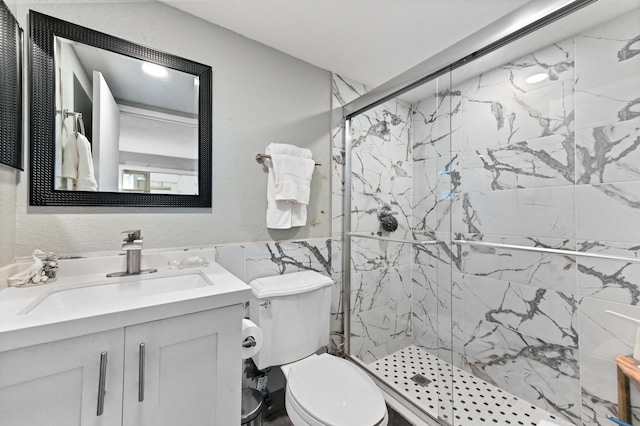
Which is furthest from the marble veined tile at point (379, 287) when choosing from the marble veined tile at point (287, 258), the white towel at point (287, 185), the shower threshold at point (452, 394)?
the white towel at point (287, 185)

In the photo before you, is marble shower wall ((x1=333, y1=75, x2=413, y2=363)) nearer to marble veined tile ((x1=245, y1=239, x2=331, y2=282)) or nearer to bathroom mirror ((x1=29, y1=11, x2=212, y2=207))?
marble veined tile ((x1=245, y1=239, x2=331, y2=282))

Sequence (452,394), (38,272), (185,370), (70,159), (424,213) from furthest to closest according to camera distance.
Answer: (424,213) < (452,394) < (70,159) < (38,272) < (185,370)

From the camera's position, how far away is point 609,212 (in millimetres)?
1258

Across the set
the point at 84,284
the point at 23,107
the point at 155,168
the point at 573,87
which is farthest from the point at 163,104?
the point at 573,87

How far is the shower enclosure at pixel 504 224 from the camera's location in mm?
1229

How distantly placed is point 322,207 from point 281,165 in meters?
0.45

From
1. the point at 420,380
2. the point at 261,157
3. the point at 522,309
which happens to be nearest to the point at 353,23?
the point at 261,157

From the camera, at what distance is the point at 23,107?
3.20ft

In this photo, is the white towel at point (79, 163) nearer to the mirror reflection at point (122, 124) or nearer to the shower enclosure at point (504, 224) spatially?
the mirror reflection at point (122, 124)

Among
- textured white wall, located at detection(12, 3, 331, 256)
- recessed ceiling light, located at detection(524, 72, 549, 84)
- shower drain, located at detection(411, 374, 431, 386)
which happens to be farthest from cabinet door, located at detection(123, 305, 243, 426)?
recessed ceiling light, located at detection(524, 72, 549, 84)

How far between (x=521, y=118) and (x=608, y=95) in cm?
36

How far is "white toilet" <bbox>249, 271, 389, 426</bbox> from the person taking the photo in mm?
1011

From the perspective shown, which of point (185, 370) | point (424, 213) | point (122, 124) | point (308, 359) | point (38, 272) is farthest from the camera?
point (424, 213)

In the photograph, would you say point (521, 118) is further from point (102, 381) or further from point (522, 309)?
point (102, 381)
